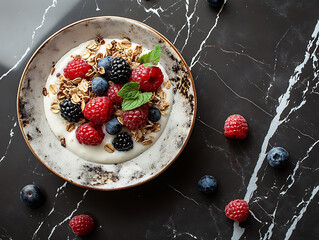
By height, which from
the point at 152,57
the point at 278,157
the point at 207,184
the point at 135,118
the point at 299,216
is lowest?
the point at 299,216

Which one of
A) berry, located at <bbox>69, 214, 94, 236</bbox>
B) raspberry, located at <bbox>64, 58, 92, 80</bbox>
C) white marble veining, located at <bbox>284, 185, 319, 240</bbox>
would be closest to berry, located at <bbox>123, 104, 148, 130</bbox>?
raspberry, located at <bbox>64, 58, 92, 80</bbox>

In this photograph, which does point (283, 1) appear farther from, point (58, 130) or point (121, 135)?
point (58, 130)

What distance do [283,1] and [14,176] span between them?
1802 millimetres

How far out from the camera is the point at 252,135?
1984 millimetres

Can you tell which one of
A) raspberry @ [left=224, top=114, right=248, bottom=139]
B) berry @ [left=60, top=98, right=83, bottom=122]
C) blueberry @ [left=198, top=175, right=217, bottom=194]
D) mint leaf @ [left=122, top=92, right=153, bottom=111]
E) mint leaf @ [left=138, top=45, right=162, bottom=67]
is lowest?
blueberry @ [left=198, top=175, right=217, bottom=194]

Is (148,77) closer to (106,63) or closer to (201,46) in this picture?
(106,63)

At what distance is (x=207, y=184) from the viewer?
1.90 meters

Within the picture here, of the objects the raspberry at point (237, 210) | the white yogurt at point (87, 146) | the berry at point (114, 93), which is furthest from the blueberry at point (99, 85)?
the raspberry at point (237, 210)

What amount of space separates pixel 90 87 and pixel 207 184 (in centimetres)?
79

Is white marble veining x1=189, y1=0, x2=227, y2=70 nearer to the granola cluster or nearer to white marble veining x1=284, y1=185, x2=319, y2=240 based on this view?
the granola cluster

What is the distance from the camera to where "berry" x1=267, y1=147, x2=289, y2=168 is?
1.90 metres

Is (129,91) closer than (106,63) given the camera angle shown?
Yes

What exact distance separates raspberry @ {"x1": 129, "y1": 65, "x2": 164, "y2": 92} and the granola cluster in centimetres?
6

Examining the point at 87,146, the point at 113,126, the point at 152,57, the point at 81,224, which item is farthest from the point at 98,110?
the point at 81,224
